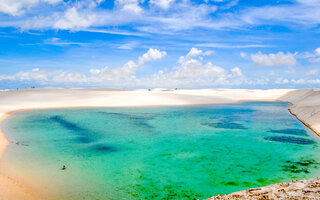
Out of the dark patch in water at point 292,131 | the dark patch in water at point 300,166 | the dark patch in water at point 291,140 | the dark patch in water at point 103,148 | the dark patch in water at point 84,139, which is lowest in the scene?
the dark patch in water at point 300,166

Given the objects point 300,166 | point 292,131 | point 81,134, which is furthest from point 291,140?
point 81,134

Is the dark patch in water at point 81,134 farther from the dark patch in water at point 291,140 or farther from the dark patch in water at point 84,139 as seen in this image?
the dark patch in water at point 291,140

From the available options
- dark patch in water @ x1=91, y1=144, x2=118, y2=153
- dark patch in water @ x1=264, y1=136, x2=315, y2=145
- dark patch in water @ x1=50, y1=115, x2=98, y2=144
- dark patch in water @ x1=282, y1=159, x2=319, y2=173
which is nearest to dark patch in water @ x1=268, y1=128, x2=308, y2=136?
dark patch in water @ x1=264, y1=136, x2=315, y2=145

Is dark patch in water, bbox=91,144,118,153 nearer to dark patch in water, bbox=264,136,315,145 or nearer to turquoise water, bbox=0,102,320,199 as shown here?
turquoise water, bbox=0,102,320,199

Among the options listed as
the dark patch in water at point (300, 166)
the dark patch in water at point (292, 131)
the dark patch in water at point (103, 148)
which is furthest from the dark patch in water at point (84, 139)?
the dark patch in water at point (292, 131)

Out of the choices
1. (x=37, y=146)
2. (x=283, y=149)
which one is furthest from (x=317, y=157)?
(x=37, y=146)

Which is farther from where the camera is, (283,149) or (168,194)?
(283,149)

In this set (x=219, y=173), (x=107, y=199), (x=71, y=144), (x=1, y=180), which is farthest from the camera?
(x=71, y=144)

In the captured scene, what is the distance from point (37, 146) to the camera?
13547mm

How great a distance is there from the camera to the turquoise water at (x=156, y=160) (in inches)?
325

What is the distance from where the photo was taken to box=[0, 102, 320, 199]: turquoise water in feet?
27.1

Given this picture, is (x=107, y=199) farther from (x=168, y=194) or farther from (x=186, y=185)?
(x=186, y=185)

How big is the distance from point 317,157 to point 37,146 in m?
14.8

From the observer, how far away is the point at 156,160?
1116 cm
